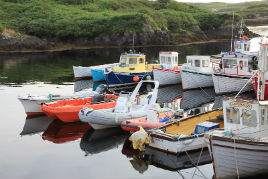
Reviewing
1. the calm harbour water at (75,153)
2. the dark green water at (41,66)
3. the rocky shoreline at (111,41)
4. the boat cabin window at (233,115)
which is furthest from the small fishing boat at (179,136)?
the rocky shoreline at (111,41)

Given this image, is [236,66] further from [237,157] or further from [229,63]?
[237,157]

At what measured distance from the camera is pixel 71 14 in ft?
319

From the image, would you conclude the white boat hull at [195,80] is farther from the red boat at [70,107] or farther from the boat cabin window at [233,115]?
the boat cabin window at [233,115]

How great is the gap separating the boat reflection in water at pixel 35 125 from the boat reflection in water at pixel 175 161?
749cm

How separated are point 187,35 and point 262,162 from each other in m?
83.6

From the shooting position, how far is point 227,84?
105 feet

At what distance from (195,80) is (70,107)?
1478 centimetres

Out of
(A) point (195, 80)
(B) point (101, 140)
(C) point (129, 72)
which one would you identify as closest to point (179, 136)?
(B) point (101, 140)

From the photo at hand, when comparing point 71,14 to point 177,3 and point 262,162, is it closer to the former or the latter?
point 177,3

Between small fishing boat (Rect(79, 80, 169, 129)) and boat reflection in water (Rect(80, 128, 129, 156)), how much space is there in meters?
0.40

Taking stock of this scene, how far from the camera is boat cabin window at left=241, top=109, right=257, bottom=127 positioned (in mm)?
14773

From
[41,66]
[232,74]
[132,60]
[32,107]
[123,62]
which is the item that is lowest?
[32,107]

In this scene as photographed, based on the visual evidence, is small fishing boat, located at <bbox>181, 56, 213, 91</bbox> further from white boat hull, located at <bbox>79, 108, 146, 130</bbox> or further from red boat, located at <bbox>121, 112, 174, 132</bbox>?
red boat, located at <bbox>121, 112, 174, 132</bbox>

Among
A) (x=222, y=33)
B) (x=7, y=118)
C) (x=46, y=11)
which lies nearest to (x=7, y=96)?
(x=7, y=118)
